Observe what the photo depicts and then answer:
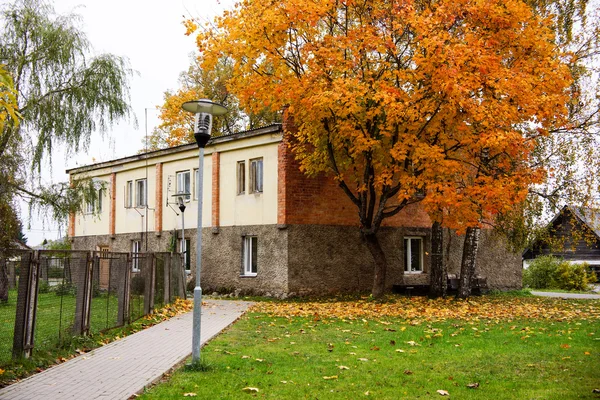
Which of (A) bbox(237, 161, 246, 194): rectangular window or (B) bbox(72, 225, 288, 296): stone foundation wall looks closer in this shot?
(B) bbox(72, 225, 288, 296): stone foundation wall

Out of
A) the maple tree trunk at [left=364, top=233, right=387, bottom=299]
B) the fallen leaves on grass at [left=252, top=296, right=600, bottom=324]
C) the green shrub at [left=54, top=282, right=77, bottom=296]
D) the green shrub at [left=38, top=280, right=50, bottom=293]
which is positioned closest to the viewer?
the green shrub at [left=38, top=280, right=50, bottom=293]

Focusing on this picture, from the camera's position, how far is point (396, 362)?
31.7ft

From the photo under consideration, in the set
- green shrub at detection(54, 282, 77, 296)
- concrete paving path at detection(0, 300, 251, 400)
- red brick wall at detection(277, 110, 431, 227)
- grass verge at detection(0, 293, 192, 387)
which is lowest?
concrete paving path at detection(0, 300, 251, 400)

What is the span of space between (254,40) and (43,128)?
778cm

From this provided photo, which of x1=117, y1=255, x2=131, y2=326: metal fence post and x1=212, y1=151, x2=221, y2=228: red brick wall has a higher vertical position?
x1=212, y1=151, x2=221, y2=228: red brick wall

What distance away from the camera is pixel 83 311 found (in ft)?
37.6

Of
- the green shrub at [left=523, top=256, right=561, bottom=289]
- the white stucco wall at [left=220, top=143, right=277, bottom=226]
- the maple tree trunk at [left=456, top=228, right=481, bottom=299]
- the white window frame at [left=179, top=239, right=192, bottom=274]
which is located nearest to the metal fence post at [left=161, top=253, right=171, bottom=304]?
the white stucco wall at [left=220, top=143, right=277, bottom=226]

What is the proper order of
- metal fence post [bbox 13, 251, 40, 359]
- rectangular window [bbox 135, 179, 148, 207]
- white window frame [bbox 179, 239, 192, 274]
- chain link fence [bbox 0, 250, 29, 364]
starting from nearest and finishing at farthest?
chain link fence [bbox 0, 250, 29, 364] < metal fence post [bbox 13, 251, 40, 359] < white window frame [bbox 179, 239, 192, 274] < rectangular window [bbox 135, 179, 148, 207]

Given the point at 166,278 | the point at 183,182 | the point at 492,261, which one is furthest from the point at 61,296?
the point at 492,261

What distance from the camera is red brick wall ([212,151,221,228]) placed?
27625 mm

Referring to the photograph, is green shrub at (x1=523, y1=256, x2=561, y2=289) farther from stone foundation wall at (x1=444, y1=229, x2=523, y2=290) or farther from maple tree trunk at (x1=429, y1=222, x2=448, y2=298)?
maple tree trunk at (x1=429, y1=222, x2=448, y2=298)

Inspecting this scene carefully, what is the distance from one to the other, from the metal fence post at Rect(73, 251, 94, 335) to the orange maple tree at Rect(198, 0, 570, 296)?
8843 mm

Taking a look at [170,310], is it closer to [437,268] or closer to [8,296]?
[8,296]

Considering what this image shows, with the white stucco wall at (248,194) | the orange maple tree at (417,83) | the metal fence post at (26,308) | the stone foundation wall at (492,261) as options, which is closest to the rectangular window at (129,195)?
the white stucco wall at (248,194)
